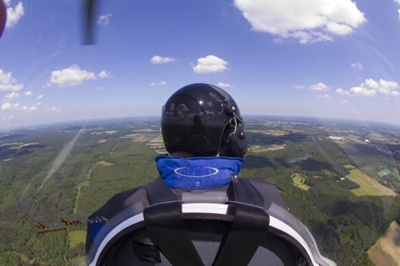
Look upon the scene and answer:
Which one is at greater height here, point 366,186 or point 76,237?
point 366,186

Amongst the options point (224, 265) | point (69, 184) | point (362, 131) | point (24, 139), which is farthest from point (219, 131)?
point (24, 139)

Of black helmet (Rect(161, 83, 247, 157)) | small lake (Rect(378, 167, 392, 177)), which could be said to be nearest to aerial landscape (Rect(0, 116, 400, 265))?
small lake (Rect(378, 167, 392, 177))

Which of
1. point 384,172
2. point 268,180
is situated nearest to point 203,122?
point 268,180

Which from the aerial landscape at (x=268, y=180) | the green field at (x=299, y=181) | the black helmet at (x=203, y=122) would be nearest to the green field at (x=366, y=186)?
the aerial landscape at (x=268, y=180)

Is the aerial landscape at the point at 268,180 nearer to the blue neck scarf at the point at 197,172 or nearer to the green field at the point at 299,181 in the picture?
the green field at the point at 299,181

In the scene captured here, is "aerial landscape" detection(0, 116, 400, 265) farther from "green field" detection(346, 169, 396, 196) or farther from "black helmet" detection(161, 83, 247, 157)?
"black helmet" detection(161, 83, 247, 157)

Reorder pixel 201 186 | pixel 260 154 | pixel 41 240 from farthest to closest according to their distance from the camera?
pixel 260 154 < pixel 41 240 < pixel 201 186

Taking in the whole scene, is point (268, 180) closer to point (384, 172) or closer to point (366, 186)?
point (366, 186)

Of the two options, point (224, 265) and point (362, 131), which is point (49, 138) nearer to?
point (224, 265)
